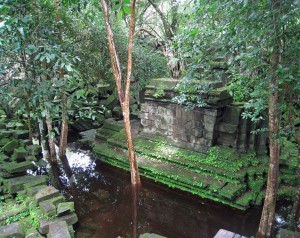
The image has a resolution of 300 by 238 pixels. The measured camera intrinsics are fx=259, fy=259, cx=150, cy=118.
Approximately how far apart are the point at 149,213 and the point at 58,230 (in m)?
2.20

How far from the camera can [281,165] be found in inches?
243

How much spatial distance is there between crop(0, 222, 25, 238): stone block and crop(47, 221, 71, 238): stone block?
0.44 m

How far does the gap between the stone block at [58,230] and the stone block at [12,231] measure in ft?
1.44

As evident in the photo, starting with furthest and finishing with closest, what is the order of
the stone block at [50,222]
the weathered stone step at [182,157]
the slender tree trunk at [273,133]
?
the weathered stone step at [182,157], the stone block at [50,222], the slender tree trunk at [273,133]

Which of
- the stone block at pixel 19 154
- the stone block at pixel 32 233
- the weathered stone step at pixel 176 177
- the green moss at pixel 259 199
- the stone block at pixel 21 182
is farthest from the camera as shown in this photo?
the stone block at pixel 19 154

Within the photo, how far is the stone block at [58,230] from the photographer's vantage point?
4.01 metres

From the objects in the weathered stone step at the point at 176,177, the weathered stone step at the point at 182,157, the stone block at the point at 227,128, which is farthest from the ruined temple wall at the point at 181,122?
the weathered stone step at the point at 176,177

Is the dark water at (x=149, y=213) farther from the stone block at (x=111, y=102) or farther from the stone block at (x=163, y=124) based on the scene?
the stone block at (x=111, y=102)

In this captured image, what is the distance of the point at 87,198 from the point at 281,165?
15.5 ft

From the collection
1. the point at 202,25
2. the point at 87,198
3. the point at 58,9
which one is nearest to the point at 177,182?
the point at 87,198

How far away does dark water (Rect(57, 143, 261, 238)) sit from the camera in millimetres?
5113

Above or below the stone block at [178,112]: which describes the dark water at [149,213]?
below

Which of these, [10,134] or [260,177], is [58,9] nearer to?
[10,134]

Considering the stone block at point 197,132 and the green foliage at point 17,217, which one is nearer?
the green foliage at point 17,217
